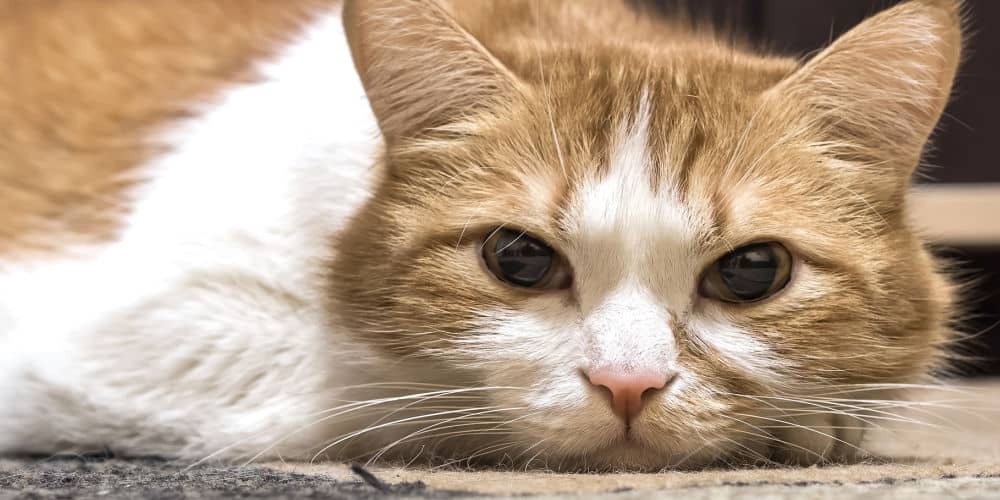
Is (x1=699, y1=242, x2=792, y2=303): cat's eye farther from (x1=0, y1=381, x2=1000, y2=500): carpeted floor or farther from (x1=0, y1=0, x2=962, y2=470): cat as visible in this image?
(x1=0, y1=381, x2=1000, y2=500): carpeted floor

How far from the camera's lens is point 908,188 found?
4.69ft

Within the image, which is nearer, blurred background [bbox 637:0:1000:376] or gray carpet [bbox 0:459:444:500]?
gray carpet [bbox 0:459:444:500]

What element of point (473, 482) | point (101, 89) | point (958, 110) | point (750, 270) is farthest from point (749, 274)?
point (958, 110)

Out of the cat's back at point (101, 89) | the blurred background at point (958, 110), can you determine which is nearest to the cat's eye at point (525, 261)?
the cat's back at point (101, 89)

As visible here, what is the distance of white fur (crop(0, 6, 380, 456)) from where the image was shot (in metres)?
1.45

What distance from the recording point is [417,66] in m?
1.35

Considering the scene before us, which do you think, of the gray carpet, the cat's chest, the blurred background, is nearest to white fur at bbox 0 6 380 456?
the cat's chest

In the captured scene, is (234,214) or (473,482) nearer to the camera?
(473,482)

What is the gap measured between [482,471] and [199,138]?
0.79m

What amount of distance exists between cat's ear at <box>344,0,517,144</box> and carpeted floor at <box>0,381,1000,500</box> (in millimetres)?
456

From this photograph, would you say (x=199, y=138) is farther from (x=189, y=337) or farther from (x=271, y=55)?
(x=189, y=337)

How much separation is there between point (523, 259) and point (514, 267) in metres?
0.02

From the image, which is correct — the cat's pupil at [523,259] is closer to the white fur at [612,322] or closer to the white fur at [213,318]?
the white fur at [612,322]

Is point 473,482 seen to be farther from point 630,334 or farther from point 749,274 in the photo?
point 749,274
